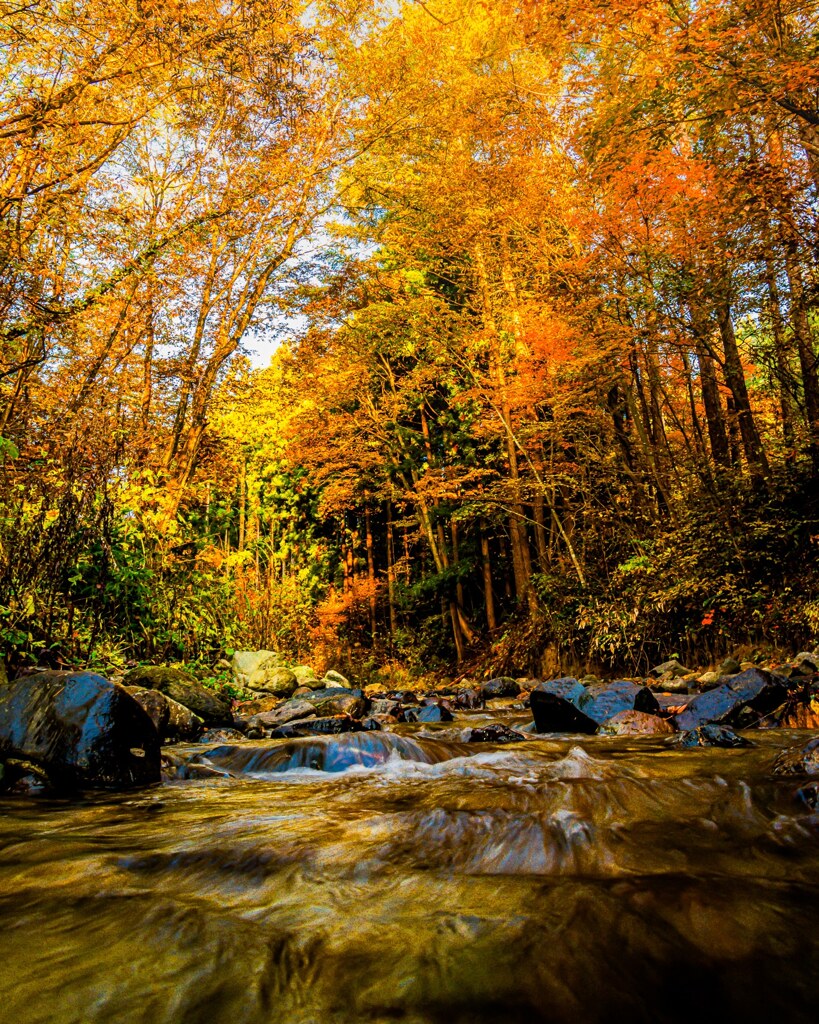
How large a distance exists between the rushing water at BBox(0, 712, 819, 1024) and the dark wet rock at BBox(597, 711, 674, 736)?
1833 mm

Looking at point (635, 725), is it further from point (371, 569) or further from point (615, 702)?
point (371, 569)

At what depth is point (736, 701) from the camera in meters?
5.15

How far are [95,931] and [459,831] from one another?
4.68 ft

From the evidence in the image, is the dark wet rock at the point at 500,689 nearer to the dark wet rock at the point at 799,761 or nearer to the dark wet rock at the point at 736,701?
the dark wet rock at the point at 736,701

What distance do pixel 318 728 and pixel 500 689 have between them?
4.87m

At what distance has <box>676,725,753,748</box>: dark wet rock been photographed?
160 inches

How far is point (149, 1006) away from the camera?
1310mm

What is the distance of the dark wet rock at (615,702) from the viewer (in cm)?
594

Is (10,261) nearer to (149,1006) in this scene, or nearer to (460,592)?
(149,1006)

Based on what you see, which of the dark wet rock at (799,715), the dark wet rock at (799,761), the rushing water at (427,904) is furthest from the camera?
the dark wet rock at (799,715)

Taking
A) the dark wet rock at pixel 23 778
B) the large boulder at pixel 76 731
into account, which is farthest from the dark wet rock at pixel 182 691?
the dark wet rock at pixel 23 778

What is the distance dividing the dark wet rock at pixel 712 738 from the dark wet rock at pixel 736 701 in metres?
0.62

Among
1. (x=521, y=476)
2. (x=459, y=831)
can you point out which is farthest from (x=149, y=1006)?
(x=521, y=476)

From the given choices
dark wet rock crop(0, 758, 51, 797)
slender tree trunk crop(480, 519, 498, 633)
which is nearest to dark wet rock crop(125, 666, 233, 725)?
dark wet rock crop(0, 758, 51, 797)
